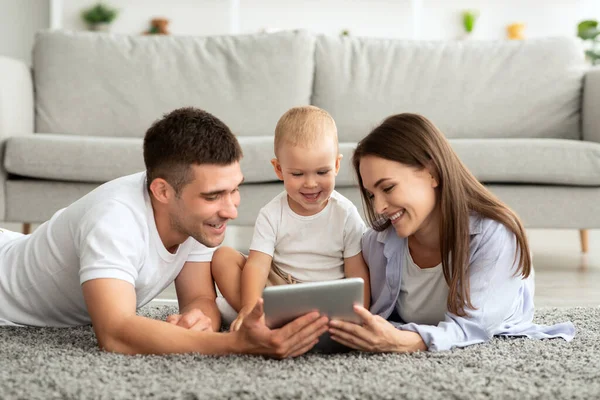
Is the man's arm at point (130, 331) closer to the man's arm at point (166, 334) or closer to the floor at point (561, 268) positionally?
the man's arm at point (166, 334)

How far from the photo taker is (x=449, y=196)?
1647 millimetres

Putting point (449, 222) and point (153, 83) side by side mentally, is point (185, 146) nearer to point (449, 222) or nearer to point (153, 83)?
point (449, 222)

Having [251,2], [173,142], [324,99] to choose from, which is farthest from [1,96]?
[251,2]

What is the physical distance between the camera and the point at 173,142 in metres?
1.62

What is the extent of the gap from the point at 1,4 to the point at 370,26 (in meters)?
3.11

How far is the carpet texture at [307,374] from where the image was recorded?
4.05 ft

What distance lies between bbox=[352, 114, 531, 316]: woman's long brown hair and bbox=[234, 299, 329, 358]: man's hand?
0.36 m

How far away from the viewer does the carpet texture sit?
1.23 metres

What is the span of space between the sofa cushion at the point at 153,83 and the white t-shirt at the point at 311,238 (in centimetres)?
164

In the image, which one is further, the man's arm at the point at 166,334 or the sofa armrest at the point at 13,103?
the sofa armrest at the point at 13,103

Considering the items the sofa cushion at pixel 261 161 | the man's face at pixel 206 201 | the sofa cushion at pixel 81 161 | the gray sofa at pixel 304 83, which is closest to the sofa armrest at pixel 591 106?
the gray sofa at pixel 304 83

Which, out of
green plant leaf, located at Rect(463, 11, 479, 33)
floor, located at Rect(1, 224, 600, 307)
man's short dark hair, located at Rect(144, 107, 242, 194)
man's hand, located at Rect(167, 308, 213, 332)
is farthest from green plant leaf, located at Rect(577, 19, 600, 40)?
man's hand, located at Rect(167, 308, 213, 332)

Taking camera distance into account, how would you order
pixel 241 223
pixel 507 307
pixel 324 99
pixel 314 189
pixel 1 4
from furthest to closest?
pixel 1 4 → pixel 324 99 → pixel 241 223 → pixel 314 189 → pixel 507 307

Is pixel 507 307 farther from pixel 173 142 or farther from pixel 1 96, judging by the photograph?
pixel 1 96
